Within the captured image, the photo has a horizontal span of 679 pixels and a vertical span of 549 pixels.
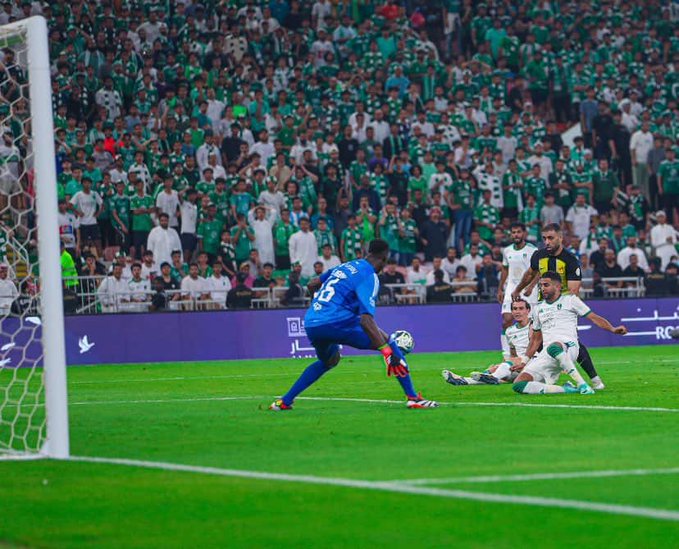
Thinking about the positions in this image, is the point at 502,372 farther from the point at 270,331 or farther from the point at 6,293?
the point at 270,331

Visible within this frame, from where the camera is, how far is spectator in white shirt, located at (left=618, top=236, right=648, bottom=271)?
1244 inches

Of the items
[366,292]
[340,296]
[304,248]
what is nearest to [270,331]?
[304,248]

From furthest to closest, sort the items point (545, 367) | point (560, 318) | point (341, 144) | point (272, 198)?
point (341, 144)
point (272, 198)
point (560, 318)
point (545, 367)

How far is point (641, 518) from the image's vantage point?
699 cm

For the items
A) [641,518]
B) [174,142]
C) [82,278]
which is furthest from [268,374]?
[641,518]

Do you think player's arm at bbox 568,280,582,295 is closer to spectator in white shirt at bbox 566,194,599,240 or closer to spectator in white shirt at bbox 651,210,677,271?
spectator in white shirt at bbox 566,194,599,240

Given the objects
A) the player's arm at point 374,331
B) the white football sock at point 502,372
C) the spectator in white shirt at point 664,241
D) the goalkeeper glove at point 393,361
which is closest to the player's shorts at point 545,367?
the white football sock at point 502,372

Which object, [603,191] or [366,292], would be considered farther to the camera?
[603,191]

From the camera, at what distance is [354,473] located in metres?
9.00

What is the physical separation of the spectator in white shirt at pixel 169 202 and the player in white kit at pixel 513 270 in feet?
33.0

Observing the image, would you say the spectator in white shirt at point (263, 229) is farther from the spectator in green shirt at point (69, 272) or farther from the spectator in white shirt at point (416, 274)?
the spectator in green shirt at point (69, 272)

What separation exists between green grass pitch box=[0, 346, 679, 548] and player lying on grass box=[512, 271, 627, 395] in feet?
1.09

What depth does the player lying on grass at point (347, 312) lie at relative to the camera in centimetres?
1355

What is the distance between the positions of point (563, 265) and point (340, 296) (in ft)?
15.9
